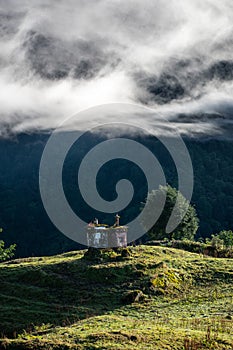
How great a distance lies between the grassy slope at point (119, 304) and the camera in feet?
76.3

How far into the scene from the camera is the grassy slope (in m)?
23.2

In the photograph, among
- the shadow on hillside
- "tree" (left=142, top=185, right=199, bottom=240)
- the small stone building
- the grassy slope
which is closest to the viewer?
the grassy slope

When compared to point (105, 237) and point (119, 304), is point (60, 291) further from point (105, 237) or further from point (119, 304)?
point (105, 237)

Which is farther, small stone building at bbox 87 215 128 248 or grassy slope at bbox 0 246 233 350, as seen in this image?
small stone building at bbox 87 215 128 248

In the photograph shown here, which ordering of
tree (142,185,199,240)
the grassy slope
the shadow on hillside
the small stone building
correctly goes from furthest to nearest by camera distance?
tree (142,185,199,240)
the small stone building
the shadow on hillside
the grassy slope

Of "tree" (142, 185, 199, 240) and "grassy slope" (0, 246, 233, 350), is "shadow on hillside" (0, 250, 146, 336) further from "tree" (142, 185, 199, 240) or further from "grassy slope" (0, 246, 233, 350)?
"tree" (142, 185, 199, 240)

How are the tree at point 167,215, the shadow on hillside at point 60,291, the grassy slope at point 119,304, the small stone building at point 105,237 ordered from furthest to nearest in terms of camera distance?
the tree at point 167,215
the small stone building at point 105,237
the shadow on hillside at point 60,291
the grassy slope at point 119,304

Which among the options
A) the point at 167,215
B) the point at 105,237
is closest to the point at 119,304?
the point at 105,237

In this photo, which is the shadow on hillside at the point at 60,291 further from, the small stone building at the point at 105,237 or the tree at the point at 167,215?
the tree at the point at 167,215

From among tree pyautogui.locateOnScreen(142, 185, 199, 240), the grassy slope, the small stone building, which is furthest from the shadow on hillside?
tree pyautogui.locateOnScreen(142, 185, 199, 240)

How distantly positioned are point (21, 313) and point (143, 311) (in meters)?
9.49

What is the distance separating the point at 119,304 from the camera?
114 ft

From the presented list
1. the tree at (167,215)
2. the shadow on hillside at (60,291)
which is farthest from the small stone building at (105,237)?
the tree at (167,215)

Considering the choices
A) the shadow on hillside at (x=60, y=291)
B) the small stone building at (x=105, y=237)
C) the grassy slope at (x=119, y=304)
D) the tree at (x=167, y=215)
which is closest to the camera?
the grassy slope at (x=119, y=304)
